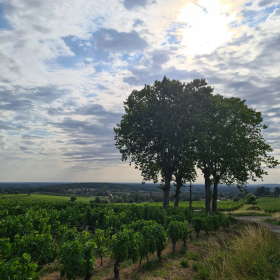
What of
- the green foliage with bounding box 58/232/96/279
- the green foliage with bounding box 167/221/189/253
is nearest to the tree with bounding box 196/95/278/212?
the green foliage with bounding box 167/221/189/253

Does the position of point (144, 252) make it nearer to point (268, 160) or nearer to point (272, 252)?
point (272, 252)

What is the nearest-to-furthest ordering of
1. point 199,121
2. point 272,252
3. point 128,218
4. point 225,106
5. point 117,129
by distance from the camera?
1. point 272,252
2. point 128,218
3. point 199,121
4. point 225,106
5. point 117,129

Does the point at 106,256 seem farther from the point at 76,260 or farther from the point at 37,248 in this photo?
the point at 37,248

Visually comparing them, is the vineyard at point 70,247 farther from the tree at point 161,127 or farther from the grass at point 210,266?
the tree at point 161,127

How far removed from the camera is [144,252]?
10570 mm

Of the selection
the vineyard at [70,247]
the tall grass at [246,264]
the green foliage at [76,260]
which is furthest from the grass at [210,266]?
the green foliage at [76,260]

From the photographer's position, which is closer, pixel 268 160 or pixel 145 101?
pixel 145 101

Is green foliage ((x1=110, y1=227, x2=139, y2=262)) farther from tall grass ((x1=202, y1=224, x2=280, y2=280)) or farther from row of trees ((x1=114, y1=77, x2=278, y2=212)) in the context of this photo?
row of trees ((x1=114, y1=77, x2=278, y2=212))

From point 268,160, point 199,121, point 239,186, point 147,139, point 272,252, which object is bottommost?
point 272,252

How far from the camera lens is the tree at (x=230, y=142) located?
27.3 meters

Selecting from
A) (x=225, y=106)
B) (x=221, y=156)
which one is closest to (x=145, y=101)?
(x=225, y=106)

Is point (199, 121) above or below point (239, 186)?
above

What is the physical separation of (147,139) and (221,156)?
33.1 feet

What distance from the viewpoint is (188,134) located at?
27.3 m
